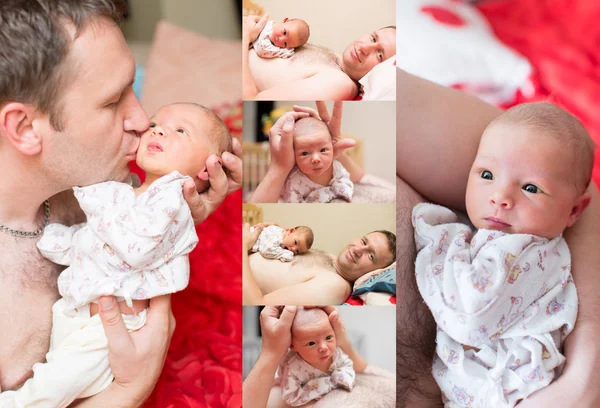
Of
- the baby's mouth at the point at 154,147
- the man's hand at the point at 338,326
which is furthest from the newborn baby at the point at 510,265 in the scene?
the baby's mouth at the point at 154,147

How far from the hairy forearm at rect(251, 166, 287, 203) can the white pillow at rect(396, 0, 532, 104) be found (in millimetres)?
513

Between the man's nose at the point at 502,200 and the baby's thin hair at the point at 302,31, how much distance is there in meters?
0.73

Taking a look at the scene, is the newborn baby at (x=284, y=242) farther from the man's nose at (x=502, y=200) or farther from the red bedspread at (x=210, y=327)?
the man's nose at (x=502, y=200)

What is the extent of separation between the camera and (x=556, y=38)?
1.96m

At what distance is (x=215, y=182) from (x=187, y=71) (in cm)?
53

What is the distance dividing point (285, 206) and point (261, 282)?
245mm

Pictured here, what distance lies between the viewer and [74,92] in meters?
1.48

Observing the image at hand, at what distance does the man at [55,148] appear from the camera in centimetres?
143

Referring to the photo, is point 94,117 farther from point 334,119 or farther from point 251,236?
point 334,119

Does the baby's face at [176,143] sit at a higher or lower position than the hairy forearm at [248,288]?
higher

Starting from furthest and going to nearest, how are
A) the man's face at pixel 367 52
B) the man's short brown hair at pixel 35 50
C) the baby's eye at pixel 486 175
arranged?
the man's face at pixel 367 52
the baby's eye at pixel 486 175
the man's short brown hair at pixel 35 50

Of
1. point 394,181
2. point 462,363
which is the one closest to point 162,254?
point 394,181

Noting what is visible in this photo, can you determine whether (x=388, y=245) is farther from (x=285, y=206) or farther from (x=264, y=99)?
(x=264, y=99)

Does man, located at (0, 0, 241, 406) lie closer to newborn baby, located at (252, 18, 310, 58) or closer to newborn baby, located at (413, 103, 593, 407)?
newborn baby, located at (252, 18, 310, 58)
